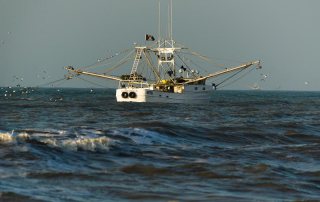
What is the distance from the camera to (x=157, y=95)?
88.7m

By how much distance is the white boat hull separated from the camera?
289 ft

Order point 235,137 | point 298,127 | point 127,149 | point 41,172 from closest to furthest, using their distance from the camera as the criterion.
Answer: point 41,172 → point 127,149 → point 235,137 → point 298,127

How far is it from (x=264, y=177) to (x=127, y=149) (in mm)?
7672

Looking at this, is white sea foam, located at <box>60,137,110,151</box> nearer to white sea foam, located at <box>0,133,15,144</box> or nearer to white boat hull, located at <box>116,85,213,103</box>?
white sea foam, located at <box>0,133,15,144</box>

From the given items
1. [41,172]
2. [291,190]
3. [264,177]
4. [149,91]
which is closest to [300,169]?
[264,177]

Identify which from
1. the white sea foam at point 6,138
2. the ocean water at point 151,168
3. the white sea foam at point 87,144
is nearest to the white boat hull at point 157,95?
the ocean water at point 151,168

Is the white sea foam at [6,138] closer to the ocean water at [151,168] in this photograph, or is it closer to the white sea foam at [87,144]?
the ocean water at [151,168]

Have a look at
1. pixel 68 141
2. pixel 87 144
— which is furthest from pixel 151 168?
pixel 68 141

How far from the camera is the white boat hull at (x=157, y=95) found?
88.1m

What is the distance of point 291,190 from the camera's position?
56.6ft

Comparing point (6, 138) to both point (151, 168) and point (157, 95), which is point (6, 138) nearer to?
point (151, 168)

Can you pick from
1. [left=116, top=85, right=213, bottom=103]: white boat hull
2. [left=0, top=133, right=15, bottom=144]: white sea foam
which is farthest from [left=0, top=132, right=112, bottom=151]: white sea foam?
[left=116, top=85, right=213, bottom=103]: white boat hull

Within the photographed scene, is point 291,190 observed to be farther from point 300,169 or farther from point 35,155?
point 35,155

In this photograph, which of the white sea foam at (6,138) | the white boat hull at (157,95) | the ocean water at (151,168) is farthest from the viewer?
the white boat hull at (157,95)
